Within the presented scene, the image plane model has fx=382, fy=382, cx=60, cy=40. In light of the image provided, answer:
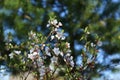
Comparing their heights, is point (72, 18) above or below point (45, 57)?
above

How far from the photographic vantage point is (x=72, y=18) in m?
10.2

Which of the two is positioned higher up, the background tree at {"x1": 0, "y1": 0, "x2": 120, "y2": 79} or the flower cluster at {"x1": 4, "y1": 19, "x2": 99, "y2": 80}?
the background tree at {"x1": 0, "y1": 0, "x2": 120, "y2": 79}

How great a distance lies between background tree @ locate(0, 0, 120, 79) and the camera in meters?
9.55

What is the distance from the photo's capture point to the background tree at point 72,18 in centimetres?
955

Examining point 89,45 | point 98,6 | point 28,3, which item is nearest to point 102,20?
point 98,6

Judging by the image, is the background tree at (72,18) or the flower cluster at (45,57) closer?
the flower cluster at (45,57)

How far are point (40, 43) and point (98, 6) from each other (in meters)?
7.31

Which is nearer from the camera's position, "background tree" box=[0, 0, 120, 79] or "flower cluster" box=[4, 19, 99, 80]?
"flower cluster" box=[4, 19, 99, 80]

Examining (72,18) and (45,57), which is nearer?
(45,57)

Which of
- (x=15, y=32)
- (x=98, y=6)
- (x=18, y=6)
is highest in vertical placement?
(x=98, y=6)

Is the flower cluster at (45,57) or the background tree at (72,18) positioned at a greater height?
the background tree at (72,18)

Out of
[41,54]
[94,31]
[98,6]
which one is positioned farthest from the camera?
[98,6]

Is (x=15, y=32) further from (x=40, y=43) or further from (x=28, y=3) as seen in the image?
(x=40, y=43)

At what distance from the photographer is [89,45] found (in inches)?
150
